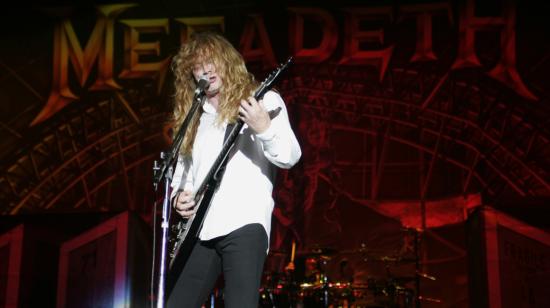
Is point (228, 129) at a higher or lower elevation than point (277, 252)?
lower

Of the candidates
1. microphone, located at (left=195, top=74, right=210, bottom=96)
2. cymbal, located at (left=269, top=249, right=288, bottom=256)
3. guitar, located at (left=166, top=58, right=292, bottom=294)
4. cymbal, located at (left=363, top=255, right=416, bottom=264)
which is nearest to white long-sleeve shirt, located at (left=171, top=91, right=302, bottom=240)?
guitar, located at (left=166, top=58, right=292, bottom=294)

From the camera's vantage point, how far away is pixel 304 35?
20.7ft

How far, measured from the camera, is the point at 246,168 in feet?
7.80

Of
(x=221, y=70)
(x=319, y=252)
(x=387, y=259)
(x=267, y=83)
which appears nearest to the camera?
(x=267, y=83)

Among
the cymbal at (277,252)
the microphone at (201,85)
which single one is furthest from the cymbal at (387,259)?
the microphone at (201,85)

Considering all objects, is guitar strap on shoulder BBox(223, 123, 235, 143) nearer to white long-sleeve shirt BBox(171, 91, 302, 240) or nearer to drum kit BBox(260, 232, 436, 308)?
white long-sleeve shirt BBox(171, 91, 302, 240)

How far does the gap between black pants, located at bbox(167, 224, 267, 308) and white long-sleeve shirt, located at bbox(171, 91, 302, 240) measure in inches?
1.6

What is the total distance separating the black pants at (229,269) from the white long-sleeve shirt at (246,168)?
41 mm

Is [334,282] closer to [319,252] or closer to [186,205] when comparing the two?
[319,252]

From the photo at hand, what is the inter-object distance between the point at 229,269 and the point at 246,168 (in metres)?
0.37

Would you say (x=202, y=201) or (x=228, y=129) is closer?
(x=202, y=201)

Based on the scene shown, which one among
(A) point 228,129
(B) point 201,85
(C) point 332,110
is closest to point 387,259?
(C) point 332,110

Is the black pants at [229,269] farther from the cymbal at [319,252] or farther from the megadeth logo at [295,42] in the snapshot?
the megadeth logo at [295,42]

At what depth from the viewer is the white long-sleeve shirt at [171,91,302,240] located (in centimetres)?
226
